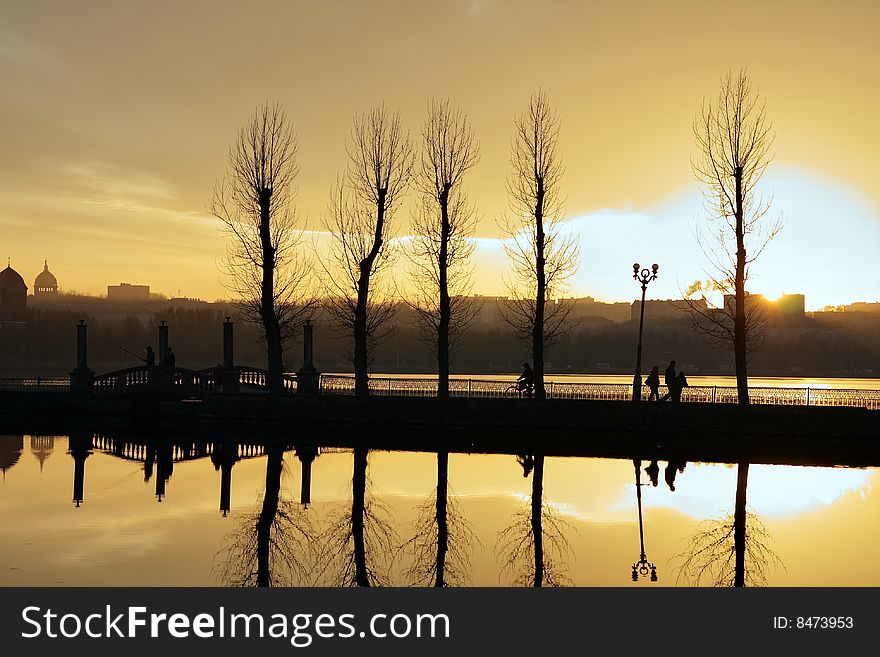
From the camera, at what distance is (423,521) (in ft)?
69.7

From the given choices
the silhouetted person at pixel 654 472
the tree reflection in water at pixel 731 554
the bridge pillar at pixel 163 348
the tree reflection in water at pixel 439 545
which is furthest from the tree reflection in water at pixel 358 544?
the bridge pillar at pixel 163 348

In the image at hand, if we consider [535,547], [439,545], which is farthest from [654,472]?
[439,545]

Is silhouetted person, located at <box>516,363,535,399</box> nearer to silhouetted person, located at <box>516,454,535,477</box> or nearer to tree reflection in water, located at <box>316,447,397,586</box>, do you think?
silhouetted person, located at <box>516,454,535,477</box>

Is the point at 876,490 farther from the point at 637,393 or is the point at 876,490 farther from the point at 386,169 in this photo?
the point at 386,169

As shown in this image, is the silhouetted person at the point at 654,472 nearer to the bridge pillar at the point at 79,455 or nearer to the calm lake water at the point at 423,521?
the calm lake water at the point at 423,521

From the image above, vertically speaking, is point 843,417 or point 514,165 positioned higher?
point 514,165

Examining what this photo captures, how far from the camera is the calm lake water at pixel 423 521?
639 inches

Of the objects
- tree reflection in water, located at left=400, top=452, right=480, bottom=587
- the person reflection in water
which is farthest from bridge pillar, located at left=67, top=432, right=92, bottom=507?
the person reflection in water

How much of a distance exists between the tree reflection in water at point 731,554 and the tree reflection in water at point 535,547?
2.17m

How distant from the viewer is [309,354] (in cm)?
4603
